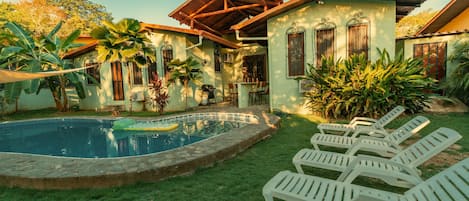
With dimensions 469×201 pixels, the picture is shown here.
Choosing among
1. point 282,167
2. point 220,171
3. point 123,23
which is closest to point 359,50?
point 282,167

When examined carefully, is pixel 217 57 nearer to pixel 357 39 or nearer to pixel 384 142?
pixel 357 39

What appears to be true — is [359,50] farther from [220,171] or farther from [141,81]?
[141,81]

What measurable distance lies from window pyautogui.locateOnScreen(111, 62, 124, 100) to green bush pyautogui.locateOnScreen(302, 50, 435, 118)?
11742mm

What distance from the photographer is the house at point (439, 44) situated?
33.6 ft

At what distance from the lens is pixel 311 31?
1033cm

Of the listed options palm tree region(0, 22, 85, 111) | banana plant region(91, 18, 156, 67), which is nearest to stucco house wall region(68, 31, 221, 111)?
palm tree region(0, 22, 85, 111)

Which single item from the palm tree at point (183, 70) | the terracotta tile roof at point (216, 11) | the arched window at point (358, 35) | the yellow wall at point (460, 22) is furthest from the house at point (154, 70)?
the yellow wall at point (460, 22)

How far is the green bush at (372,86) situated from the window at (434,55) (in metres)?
2.82

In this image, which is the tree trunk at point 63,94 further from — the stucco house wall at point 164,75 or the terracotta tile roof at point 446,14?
the terracotta tile roof at point 446,14

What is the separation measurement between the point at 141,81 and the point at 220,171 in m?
11.1

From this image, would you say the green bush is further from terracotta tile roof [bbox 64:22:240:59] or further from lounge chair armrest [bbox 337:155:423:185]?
terracotta tile roof [bbox 64:22:240:59]

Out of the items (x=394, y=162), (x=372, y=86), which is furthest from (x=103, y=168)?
(x=372, y=86)

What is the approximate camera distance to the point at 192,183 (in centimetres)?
391

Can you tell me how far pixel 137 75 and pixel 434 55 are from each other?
15.2 m
